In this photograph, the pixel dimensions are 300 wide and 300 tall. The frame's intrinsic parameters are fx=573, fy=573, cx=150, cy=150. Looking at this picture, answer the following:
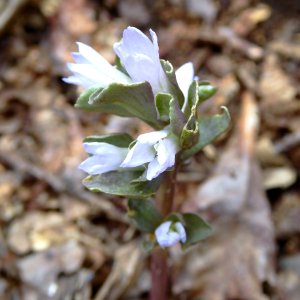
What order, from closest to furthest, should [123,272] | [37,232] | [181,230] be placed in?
[181,230] < [123,272] < [37,232]

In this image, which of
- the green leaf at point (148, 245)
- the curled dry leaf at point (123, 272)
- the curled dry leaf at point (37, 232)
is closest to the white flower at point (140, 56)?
the green leaf at point (148, 245)

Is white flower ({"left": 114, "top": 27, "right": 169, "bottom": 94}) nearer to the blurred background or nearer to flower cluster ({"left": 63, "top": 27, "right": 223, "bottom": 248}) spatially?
flower cluster ({"left": 63, "top": 27, "right": 223, "bottom": 248})

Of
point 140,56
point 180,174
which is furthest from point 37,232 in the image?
point 140,56

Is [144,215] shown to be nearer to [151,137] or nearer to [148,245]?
[148,245]

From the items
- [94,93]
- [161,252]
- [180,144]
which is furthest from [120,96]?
[161,252]

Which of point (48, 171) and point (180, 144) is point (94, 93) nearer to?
point (180, 144)

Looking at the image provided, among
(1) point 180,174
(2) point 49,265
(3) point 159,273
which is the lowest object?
(1) point 180,174

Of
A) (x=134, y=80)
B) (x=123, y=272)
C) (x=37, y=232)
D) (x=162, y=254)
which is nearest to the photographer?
(x=134, y=80)
